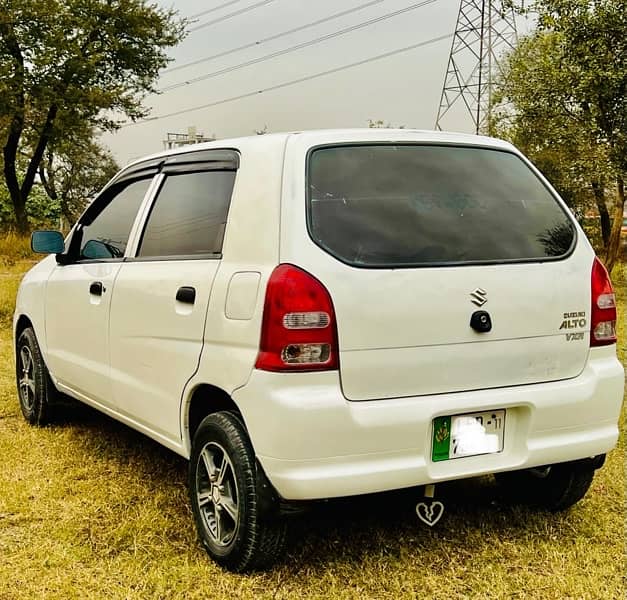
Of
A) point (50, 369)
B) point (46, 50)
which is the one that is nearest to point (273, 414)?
point (50, 369)

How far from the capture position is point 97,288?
4.05 m

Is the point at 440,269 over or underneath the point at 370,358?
over

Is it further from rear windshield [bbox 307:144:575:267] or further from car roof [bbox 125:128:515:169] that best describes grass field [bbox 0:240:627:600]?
car roof [bbox 125:128:515:169]

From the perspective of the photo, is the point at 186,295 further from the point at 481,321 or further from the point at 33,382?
the point at 33,382

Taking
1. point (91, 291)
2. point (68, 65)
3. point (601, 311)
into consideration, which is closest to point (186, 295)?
point (91, 291)

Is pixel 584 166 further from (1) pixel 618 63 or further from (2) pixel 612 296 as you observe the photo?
(2) pixel 612 296

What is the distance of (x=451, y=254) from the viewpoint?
2.96 meters

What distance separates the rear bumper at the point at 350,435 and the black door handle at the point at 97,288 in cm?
144

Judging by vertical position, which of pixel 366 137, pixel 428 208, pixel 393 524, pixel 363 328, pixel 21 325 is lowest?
pixel 393 524

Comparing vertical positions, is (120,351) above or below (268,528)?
above

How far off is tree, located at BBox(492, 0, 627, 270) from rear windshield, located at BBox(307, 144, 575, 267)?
38.4 feet

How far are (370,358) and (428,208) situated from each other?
2.17 feet

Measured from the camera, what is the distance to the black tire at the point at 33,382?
5.04 m

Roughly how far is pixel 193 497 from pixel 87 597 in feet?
1.90
